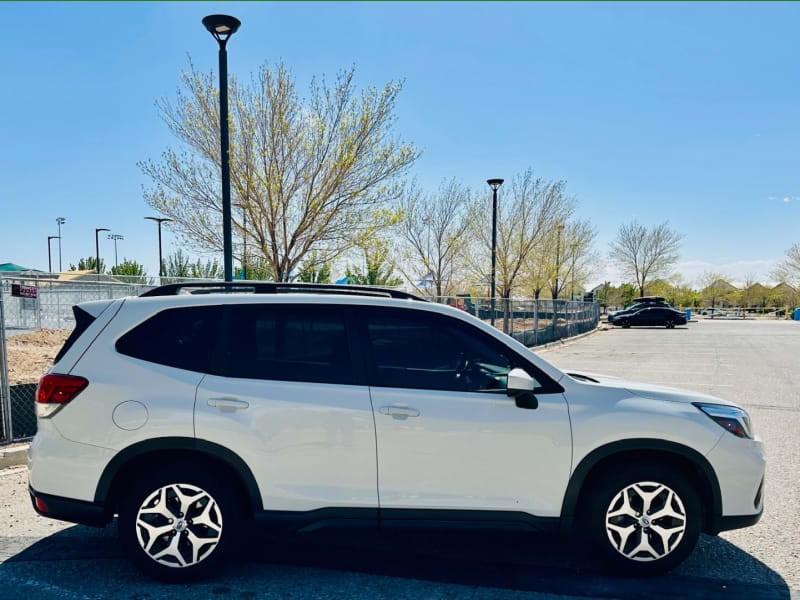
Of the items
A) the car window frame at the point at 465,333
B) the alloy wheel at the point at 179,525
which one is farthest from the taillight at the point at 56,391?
the car window frame at the point at 465,333

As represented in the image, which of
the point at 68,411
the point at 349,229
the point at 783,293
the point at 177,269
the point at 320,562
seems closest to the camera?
the point at 68,411

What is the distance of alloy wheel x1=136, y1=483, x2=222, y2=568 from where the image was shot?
3234mm

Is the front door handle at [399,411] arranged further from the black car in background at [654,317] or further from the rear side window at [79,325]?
the black car in background at [654,317]

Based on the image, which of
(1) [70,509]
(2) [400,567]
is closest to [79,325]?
(1) [70,509]

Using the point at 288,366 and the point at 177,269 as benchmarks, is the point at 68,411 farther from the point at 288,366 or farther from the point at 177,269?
the point at 177,269

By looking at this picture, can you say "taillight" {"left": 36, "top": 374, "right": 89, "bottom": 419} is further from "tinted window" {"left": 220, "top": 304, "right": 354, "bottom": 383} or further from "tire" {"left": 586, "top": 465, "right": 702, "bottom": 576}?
"tire" {"left": 586, "top": 465, "right": 702, "bottom": 576}

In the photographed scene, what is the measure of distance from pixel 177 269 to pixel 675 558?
3850cm

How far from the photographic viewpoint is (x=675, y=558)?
3.36m

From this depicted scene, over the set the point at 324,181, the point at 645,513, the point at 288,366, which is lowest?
the point at 645,513

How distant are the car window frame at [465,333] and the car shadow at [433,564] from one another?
0.90 meters

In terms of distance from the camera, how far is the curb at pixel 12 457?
5469 millimetres

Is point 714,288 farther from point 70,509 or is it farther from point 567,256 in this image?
point 70,509

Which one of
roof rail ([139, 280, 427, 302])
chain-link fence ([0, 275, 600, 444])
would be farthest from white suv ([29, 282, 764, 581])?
chain-link fence ([0, 275, 600, 444])

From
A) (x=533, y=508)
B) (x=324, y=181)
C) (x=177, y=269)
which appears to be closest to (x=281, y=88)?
(x=324, y=181)
